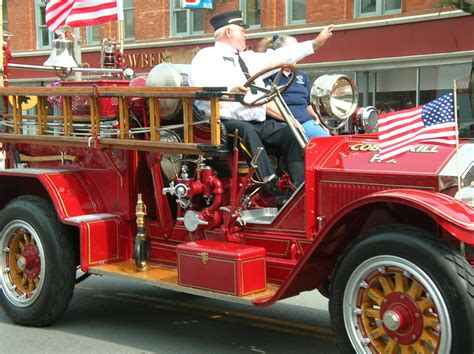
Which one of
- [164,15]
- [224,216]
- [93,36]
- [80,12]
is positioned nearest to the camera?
[224,216]

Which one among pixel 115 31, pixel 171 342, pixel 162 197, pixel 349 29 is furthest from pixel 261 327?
pixel 115 31

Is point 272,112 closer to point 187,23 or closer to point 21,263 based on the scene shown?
point 21,263

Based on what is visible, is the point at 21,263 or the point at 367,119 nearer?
the point at 367,119

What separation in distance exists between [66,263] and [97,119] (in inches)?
44.3

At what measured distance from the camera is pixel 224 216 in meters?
5.19

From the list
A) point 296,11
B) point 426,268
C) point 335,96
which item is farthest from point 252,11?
point 426,268

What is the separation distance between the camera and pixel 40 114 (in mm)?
5961

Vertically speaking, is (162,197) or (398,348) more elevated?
(162,197)

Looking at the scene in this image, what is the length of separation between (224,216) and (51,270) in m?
1.46

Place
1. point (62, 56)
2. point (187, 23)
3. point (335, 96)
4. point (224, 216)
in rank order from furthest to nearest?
point (187, 23) < point (62, 56) < point (224, 216) < point (335, 96)

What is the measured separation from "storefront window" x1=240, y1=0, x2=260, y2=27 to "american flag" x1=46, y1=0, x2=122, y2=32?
11.1 m

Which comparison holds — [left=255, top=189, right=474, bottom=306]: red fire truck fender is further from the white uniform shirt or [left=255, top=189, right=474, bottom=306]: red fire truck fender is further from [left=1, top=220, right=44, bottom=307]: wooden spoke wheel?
[left=1, top=220, right=44, bottom=307]: wooden spoke wheel

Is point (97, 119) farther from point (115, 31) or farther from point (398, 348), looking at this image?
point (115, 31)

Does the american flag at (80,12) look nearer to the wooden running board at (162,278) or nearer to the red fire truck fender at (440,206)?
the wooden running board at (162,278)
